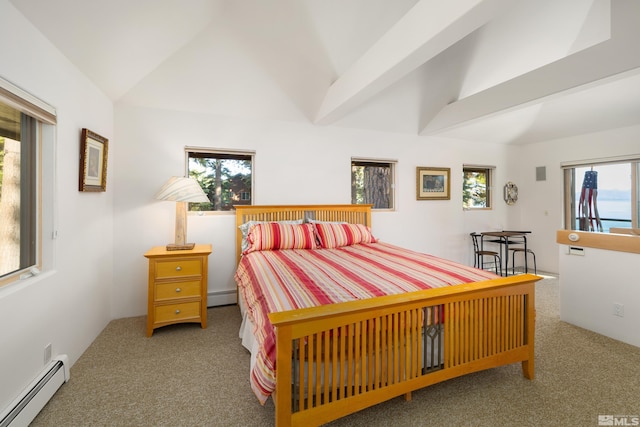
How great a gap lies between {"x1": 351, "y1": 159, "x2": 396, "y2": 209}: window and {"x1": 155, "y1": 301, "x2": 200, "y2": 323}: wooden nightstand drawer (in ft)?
8.06

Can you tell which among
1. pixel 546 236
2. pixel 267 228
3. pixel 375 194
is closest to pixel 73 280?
pixel 267 228

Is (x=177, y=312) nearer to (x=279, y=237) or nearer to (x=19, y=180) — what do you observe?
(x=279, y=237)

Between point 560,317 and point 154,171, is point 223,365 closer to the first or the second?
point 154,171

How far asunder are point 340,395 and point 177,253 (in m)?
1.93

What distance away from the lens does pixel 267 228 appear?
119 inches

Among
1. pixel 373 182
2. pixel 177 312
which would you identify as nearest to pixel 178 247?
pixel 177 312

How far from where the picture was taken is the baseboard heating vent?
1.42 meters

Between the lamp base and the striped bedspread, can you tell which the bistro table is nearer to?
the striped bedspread

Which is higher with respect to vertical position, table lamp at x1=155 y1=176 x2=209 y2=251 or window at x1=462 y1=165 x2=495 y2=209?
window at x1=462 y1=165 x2=495 y2=209

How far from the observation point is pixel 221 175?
3.48 m

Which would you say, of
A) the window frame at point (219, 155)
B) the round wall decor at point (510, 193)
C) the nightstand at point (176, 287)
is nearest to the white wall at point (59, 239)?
the nightstand at point (176, 287)

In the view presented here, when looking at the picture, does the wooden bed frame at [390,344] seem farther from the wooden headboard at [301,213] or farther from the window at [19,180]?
the wooden headboard at [301,213]

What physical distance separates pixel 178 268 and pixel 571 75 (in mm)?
4125

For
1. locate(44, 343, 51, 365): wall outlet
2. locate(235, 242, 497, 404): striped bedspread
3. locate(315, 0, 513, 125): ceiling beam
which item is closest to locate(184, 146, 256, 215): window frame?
locate(235, 242, 497, 404): striped bedspread
